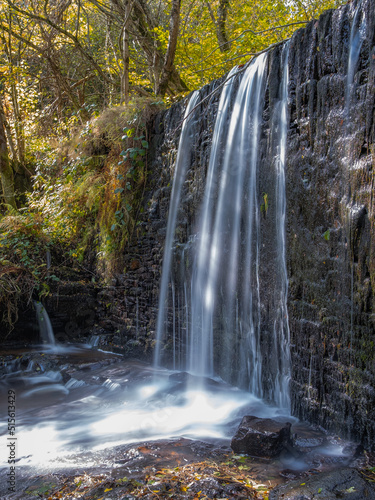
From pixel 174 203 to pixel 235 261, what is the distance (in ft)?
5.56

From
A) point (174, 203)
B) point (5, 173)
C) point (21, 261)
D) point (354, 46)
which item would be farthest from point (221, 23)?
point (354, 46)

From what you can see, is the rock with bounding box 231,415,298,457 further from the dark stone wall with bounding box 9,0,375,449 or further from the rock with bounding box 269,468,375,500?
the dark stone wall with bounding box 9,0,375,449

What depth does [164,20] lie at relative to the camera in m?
13.6

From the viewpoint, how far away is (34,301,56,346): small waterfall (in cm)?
762

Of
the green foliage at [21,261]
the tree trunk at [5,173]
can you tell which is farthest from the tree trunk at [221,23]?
the green foliage at [21,261]

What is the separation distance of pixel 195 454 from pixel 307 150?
284 cm

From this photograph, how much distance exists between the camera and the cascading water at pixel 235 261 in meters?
4.32

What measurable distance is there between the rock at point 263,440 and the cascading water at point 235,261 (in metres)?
0.87

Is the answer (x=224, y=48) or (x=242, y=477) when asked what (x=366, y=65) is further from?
(x=224, y=48)

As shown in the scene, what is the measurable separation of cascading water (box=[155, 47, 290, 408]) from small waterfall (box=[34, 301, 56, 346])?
291 cm

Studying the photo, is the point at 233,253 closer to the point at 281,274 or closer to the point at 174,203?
the point at 281,274

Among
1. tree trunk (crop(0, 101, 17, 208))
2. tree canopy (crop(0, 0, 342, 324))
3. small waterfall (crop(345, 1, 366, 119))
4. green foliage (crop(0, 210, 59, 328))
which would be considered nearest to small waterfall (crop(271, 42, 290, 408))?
small waterfall (crop(345, 1, 366, 119))

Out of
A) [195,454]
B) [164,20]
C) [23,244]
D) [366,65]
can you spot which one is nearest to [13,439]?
[195,454]

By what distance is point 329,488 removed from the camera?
2537mm
